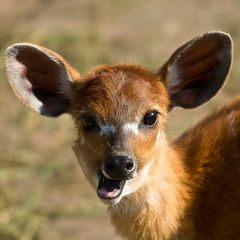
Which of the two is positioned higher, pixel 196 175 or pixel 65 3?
pixel 65 3

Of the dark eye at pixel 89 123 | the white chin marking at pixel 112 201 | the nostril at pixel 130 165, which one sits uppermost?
the dark eye at pixel 89 123

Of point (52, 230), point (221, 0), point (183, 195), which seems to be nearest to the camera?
point (183, 195)

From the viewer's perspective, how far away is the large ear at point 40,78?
6.78 metres

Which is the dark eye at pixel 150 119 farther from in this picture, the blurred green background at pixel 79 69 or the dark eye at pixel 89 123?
the blurred green background at pixel 79 69

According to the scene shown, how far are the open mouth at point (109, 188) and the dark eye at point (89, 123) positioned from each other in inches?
12.6

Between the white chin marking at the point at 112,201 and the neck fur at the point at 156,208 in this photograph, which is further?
the neck fur at the point at 156,208

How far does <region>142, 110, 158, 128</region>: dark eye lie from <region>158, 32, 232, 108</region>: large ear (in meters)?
0.41

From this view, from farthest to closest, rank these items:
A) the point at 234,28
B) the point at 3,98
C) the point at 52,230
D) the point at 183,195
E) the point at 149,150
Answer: the point at 234,28 < the point at 3,98 < the point at 52,230 < the point at 183,195 < the point at 149,150

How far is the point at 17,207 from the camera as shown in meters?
8.56

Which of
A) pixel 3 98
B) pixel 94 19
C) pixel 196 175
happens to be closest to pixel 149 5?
pixel 94 19

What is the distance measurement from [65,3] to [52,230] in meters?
4.60

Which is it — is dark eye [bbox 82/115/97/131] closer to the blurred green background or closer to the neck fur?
the neck fur

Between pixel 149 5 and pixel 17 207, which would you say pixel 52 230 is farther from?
pixel 149 5

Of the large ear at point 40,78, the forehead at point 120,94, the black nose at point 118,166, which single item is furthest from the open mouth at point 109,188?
the large ear at point 40,78
